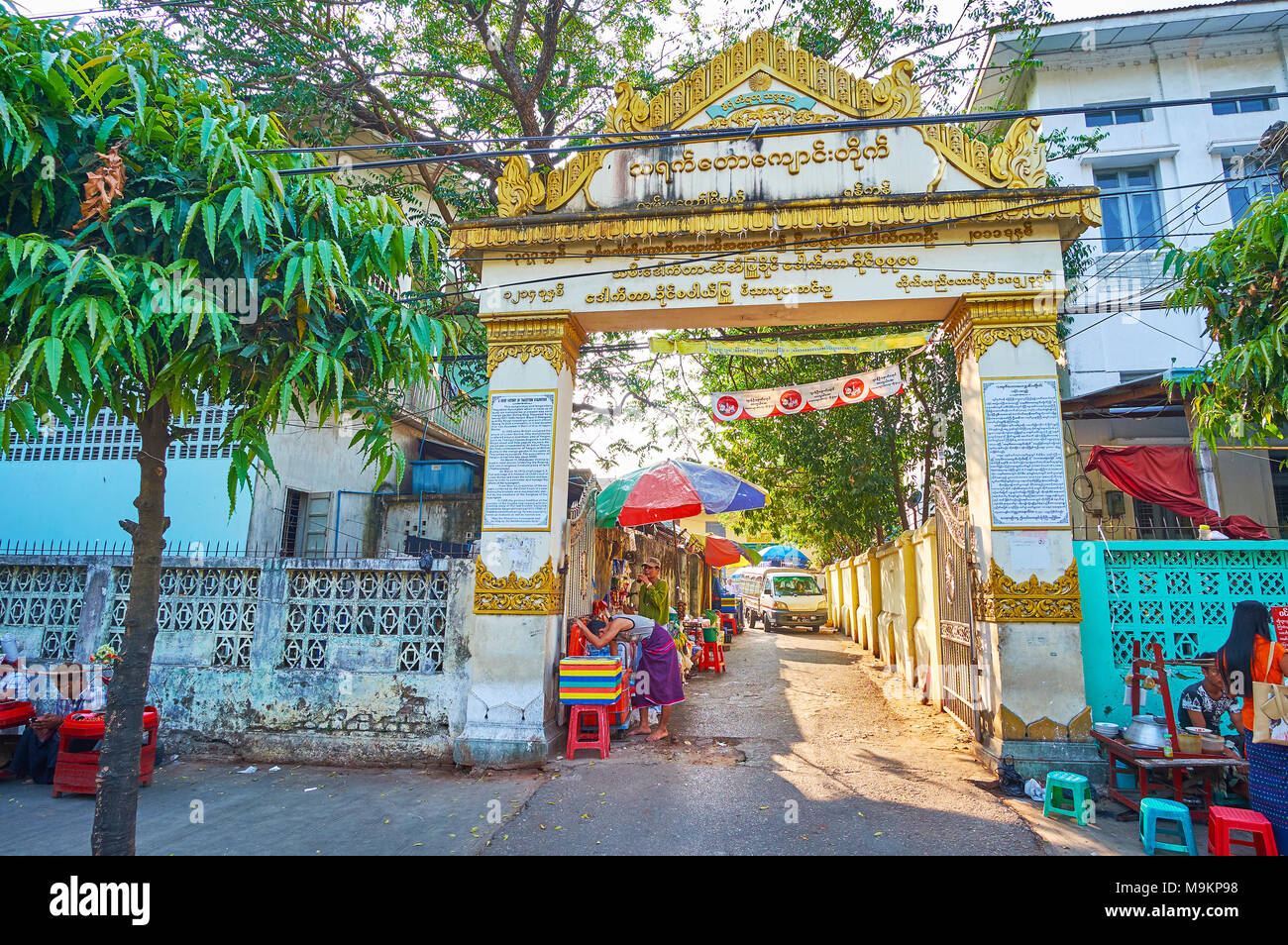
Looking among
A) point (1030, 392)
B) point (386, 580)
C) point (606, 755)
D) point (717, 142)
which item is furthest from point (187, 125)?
point (1030, 392)

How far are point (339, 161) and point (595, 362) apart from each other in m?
6.81

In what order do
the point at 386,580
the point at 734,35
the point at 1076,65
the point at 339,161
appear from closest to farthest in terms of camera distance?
the point at 386,580 < the point at 734,35 < the point at 339,161 < the point at 1076,65

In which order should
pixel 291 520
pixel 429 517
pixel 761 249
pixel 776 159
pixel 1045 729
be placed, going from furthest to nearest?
pixel 429 517, pixel 291 520, pixel 776 159, pixel 761 249, pixel 1045 729

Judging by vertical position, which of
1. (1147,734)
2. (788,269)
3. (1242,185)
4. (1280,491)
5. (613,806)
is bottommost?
(613,806)

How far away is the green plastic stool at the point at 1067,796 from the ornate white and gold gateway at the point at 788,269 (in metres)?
0.82

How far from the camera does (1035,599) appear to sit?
6.07m

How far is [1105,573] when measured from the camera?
246 inches

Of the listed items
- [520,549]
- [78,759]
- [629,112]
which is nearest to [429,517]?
[520,549]

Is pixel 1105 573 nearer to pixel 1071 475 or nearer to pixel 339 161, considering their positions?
pixel 1071 475

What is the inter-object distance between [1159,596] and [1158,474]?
5137 mm

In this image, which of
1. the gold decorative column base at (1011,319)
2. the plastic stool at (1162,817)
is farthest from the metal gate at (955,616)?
the plastic stool at (1162,817)

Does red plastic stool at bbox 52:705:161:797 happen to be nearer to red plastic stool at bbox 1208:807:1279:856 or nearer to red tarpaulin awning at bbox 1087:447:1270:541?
red plastic stool at bbox 1208:807:1279:856

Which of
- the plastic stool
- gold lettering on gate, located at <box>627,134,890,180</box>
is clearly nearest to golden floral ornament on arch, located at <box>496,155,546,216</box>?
gold lettering on gate, located at <box>627,134,890,180</box>

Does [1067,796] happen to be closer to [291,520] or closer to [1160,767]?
[1160,767]
